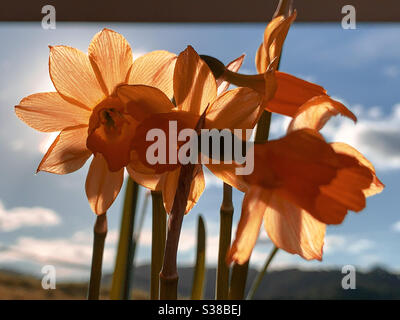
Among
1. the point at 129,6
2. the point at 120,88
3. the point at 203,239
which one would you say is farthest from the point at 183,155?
the point at 129,6

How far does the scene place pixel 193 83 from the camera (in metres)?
0.27

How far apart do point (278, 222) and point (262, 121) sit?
0.37ft

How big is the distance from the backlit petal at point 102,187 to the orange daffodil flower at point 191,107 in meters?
0.03

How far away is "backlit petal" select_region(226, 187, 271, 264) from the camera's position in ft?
0.72

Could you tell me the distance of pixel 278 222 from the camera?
0.81 feet

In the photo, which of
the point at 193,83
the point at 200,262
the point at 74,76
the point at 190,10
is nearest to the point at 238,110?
the point at 193,83

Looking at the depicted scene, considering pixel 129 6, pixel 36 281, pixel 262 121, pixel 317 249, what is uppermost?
pixel 129 6

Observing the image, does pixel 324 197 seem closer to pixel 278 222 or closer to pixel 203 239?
pixel 278 222

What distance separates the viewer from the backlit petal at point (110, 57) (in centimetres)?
30

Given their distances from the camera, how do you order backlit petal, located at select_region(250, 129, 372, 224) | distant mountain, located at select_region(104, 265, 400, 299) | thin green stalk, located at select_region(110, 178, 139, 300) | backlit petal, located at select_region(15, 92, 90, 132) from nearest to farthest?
backlit petal, located at select_region(250, 129, 372, 224) → backlit petal, located at select_region(15, 92, 90, 132) → thin green stalk, located at select_region(110, 178, 139, 300) → distant mountain, located at select_region(104, 265, 400, 299)

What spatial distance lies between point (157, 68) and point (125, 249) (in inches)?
10.1

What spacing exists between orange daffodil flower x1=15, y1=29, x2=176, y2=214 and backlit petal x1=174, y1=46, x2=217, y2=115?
4 centimetres

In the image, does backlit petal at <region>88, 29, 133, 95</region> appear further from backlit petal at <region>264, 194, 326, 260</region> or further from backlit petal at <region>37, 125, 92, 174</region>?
backlit petal at <region>264, 194, 326, 260</region>

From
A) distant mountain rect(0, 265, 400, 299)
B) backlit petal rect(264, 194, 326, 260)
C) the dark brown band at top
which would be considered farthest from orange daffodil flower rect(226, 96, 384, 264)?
distant mountain rect(0, 265, 400, 299)
